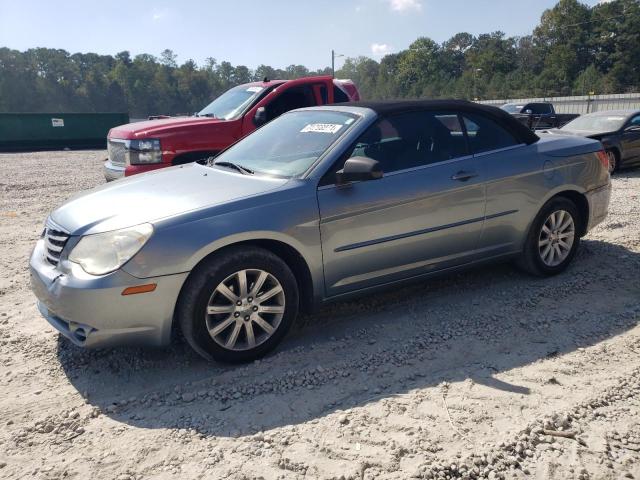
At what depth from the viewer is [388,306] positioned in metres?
4.38

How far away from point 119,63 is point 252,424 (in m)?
108

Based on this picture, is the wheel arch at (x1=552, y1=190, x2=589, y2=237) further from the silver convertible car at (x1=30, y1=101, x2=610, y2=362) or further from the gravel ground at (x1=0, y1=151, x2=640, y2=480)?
the gravel ground at (x1=0, y1=151, x2=640, y2=480)

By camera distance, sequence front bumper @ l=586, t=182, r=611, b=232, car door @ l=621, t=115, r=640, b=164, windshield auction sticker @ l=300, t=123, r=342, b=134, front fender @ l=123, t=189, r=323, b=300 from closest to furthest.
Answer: front fender @ l=123, t=189, r=323, b=300 < windshield auction sticker @ l=300, t=123, r=342, b=134 < front bumper @ l=586, t=182, r=611, b=232 < car door @ l=621, t=115, r=640, b=164

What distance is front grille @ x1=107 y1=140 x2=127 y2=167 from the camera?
23.5 feet

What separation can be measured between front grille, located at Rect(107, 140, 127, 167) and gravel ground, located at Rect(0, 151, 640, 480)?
293cm

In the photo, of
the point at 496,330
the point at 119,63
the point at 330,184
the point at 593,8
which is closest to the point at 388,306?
the point at 496,330

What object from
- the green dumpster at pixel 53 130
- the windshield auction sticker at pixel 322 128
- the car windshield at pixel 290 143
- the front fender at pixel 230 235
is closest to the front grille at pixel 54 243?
the front fender at pixel 230 235

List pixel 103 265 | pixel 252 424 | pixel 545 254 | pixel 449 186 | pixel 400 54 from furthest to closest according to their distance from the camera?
1. pixel 400 54
2. pixel 545 254
3. pixel 449 186
4. pixel 103 265
5. pixel 252 424

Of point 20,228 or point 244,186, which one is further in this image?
point 20,228

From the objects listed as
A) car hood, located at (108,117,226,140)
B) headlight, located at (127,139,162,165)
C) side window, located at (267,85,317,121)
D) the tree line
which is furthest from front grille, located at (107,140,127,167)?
the tree line

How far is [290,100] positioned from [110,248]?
18.2 ft

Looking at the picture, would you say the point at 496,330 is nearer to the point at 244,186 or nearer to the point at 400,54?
the point at 244,186

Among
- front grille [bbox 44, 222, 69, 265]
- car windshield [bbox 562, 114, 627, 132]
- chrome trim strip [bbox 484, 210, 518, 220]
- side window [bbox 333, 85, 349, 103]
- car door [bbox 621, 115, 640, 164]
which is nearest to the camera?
front grille [bbox 44, 222, 69, 265]

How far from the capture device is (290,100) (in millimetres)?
8188
